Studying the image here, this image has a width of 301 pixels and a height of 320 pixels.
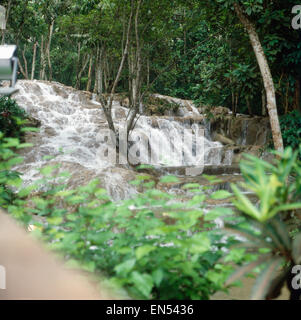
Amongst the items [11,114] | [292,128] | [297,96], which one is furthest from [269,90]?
[11,114]

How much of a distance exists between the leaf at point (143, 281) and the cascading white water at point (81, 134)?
5790mm

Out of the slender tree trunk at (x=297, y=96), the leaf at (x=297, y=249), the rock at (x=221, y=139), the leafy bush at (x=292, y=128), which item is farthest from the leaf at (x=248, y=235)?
the rock at (x=221, y=139)

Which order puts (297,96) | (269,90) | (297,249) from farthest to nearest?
(297,96)
(269,90)
(297,249)

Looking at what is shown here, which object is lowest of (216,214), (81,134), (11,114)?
(81,134)

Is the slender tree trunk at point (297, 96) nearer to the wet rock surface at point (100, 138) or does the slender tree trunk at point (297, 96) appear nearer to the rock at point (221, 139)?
the wet rock surface at point (100, 138)

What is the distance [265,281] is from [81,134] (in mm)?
11805

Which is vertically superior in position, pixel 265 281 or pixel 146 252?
pixel 146 252

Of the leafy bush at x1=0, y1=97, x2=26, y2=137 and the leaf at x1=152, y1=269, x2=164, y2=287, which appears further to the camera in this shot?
the leafy bush at x1=0, y1=97, x2=26, y2=137

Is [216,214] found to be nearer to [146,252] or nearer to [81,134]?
[146,252]

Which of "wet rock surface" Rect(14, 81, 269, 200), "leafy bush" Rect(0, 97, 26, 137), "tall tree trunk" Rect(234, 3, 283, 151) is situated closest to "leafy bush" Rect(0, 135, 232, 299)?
"tall tree trunk" Rect(234, 3, 283, 151)

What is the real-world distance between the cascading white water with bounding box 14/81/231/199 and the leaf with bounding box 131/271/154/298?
579 cm

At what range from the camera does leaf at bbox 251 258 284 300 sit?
1.53 meters

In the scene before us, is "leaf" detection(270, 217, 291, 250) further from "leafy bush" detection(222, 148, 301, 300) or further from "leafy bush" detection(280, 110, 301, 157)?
"leafy bush" detection(280, 110, 301, 157)

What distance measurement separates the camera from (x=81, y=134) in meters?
12.8
